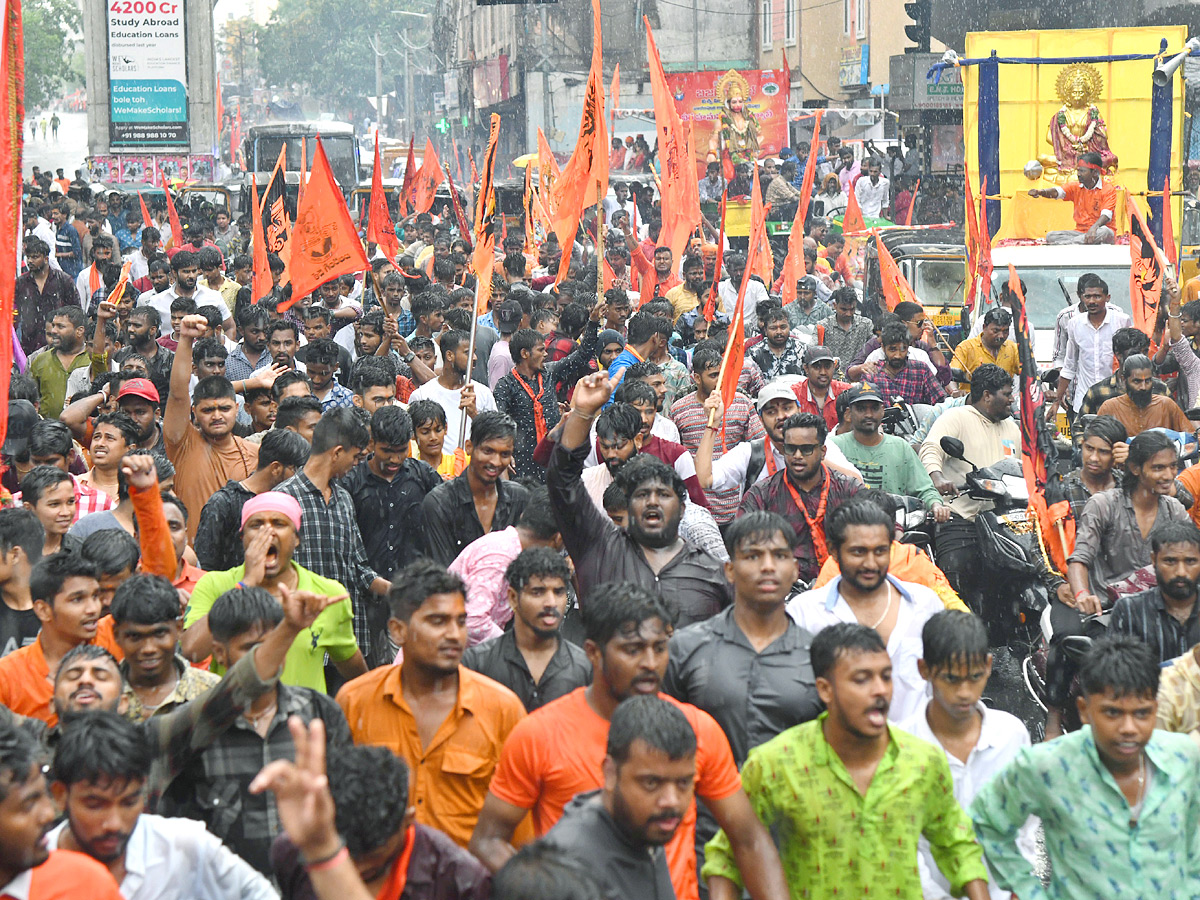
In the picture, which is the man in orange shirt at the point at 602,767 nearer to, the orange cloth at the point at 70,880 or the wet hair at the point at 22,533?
the orange cloth at the point at 70,880

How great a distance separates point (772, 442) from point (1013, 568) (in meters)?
1.31

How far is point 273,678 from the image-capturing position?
3.93m

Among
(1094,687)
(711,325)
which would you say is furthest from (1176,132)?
(1094,687)

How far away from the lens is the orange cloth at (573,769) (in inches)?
146

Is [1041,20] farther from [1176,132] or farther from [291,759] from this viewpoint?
[291,759]

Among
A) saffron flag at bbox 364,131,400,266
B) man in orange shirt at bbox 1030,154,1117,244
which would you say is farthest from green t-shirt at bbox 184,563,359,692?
man in orange shirt at bbox 1030,154,1117,244

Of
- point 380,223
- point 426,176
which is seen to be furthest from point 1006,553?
point 426,176

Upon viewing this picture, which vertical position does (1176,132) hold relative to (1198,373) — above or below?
above

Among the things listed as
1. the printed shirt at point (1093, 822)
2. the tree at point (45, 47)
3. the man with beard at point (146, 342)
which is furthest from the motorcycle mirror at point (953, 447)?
the tree at point (45, 47)

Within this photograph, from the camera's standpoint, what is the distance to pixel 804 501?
20.6 feet

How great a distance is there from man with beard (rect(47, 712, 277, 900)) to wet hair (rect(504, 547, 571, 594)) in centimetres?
130

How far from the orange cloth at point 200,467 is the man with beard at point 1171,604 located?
3688 mm

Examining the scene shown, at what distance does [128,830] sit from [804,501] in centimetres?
343

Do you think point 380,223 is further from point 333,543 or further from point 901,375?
point 333,543
